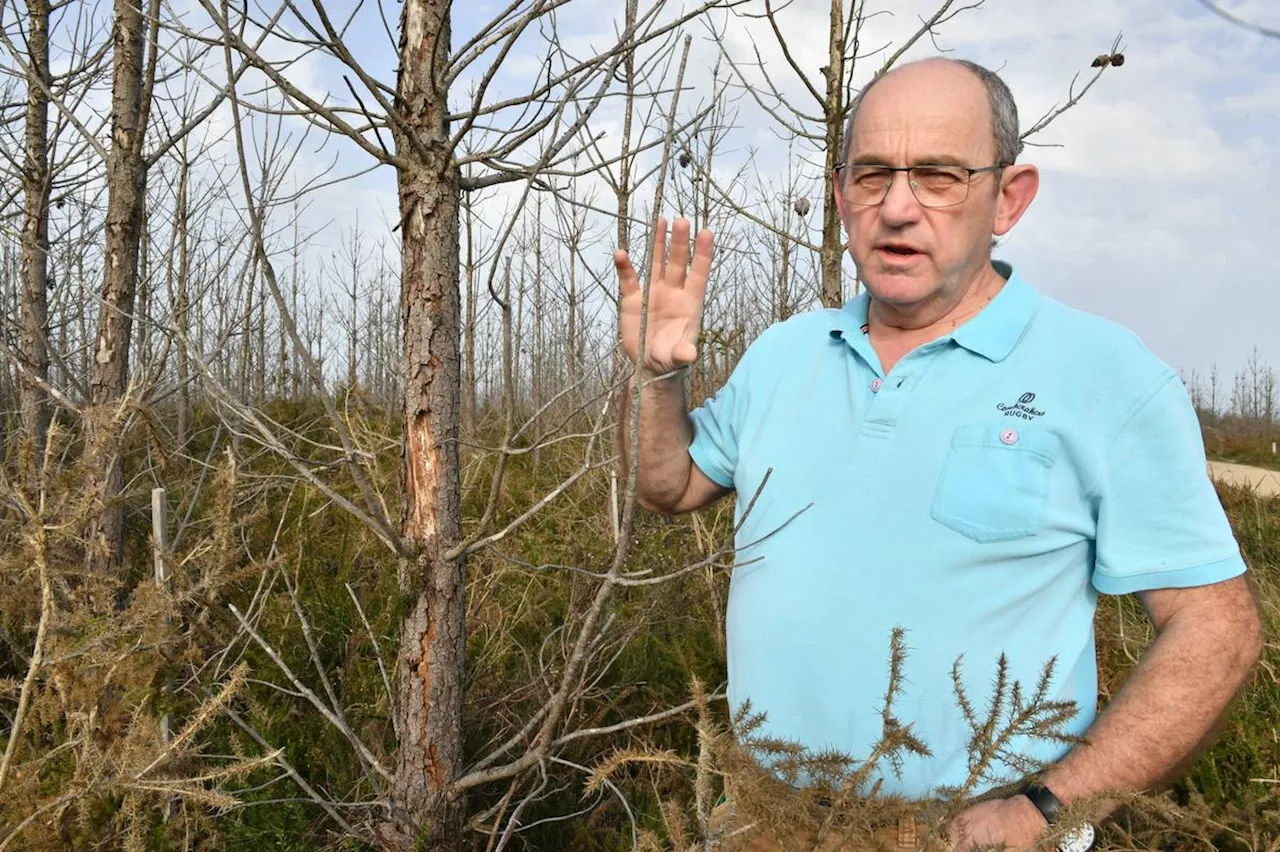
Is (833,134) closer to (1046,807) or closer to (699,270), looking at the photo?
(699,270)

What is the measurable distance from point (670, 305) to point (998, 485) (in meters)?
0.68

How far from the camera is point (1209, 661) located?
4.19ft

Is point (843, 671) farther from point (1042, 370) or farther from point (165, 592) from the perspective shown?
point (165, 592)

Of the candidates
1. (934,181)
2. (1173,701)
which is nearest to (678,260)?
(934,181)

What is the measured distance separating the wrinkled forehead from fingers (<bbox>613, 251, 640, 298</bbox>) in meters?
0.48

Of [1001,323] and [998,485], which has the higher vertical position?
[1001,323]

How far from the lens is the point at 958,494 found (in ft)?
4.55

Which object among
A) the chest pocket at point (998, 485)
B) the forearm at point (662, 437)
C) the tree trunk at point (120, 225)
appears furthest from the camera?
the tree trunk at point (120, 225)

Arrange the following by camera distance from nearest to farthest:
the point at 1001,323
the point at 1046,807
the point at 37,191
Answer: the point at 1046,807 < the point at 1001,323 < the point at 37,191

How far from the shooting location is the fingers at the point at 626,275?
1597 millimetres

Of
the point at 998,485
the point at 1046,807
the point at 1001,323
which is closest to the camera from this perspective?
the point at 1046,807

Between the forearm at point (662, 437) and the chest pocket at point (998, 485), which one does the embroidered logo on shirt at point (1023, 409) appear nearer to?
the chest pocket at point (998, 485)

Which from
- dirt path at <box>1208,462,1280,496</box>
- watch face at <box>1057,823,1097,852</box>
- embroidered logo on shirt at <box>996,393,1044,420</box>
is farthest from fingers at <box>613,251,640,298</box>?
dirt path at <box>1208,462,1280,496</box>

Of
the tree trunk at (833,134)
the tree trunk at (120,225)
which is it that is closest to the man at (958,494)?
the tree trunk at (833,134)
